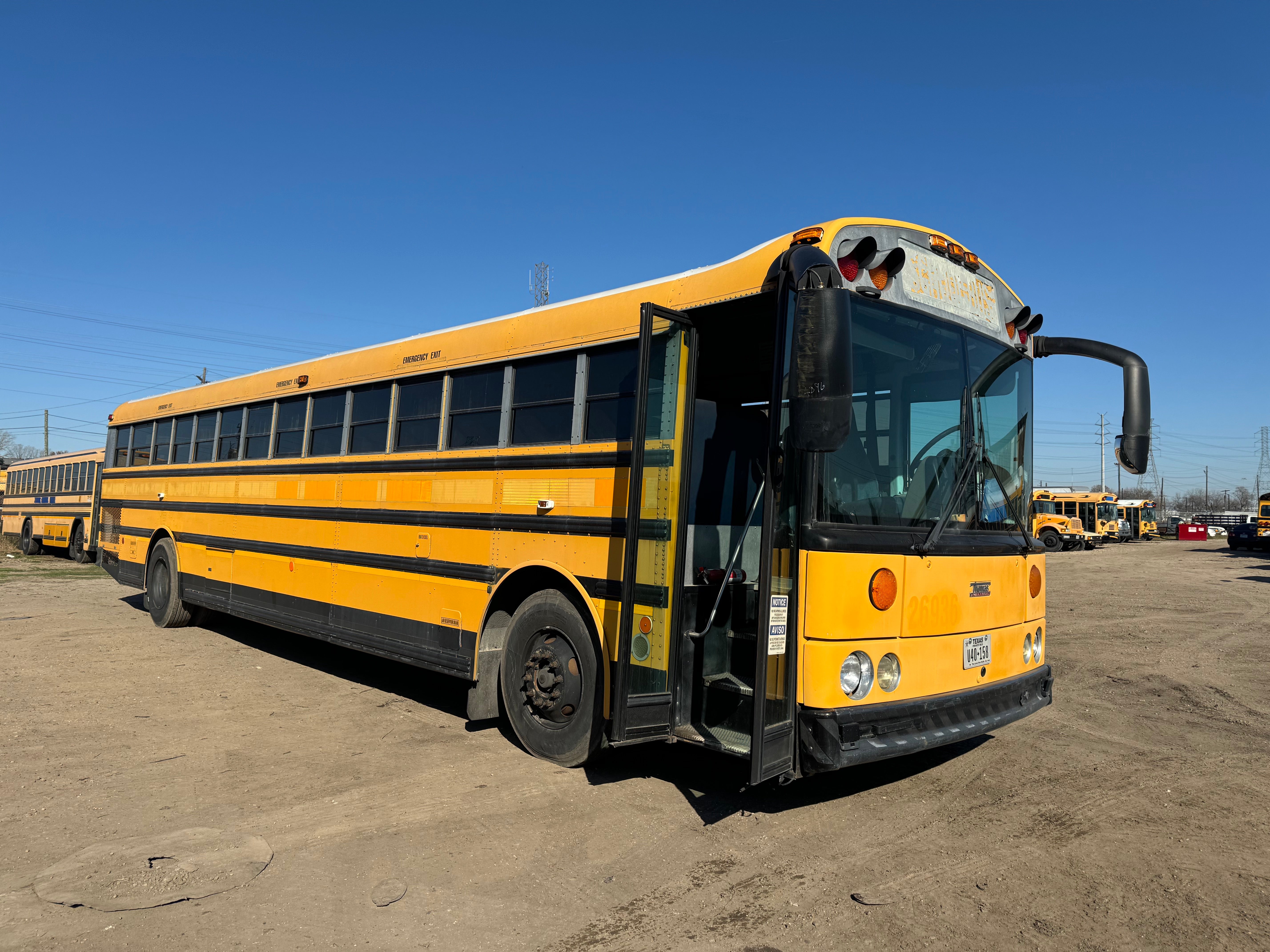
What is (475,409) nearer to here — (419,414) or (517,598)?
(419,414)

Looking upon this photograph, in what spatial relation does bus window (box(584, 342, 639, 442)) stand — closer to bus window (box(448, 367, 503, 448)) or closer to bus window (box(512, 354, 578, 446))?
bus window (box(512, 354, 578, 446))

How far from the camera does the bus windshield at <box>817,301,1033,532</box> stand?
405 centimetres

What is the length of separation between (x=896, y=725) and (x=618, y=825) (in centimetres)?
140

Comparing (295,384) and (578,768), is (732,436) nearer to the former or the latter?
(578,768)

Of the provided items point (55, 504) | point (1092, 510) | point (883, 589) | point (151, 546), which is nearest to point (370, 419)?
point (883, 589)

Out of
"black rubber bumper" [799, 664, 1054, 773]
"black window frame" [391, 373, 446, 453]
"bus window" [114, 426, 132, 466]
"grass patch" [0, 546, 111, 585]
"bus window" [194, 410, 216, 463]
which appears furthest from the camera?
"grass patch" [0, 546, 111, 585]

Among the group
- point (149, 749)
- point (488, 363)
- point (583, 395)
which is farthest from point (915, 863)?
point (149, 749)

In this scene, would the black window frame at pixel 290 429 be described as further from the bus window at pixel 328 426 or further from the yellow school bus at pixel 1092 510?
the yellow school bus at pixel 1092 510

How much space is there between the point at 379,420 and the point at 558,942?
4.70m

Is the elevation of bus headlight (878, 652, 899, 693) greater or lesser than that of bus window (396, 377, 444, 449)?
lesser

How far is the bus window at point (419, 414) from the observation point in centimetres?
627

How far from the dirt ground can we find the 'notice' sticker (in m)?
0.91

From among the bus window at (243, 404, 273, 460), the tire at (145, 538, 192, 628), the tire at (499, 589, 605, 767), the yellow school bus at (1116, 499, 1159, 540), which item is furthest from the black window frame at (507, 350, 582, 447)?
the yellow school bus at (1116, 499, 1159, 540)

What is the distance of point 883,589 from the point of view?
3.96 m
